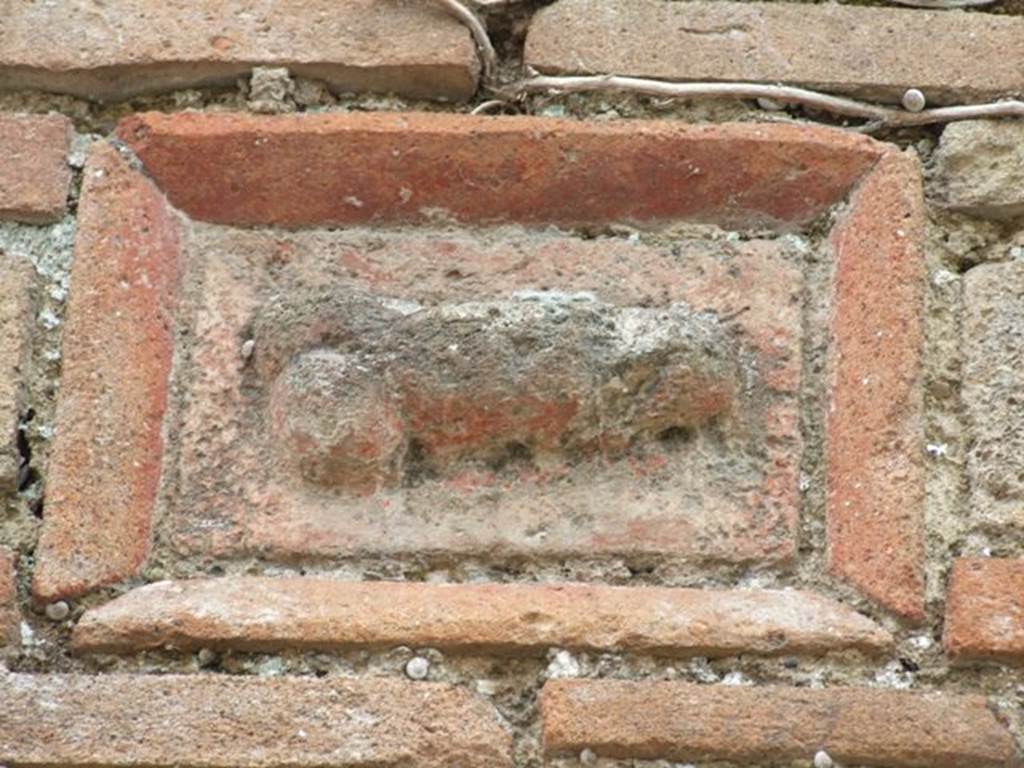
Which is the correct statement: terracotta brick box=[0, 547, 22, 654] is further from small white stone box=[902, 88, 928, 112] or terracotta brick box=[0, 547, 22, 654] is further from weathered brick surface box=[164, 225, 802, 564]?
small white stone box=[902, 88, 928, 112]

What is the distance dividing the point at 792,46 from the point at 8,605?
1128mm

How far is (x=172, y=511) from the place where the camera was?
2732 mm

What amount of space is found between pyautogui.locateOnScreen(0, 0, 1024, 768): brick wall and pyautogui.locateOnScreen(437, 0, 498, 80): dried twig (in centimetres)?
1

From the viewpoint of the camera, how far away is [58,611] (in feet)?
8.61

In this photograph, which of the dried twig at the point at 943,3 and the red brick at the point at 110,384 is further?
the dried twig at the point at 943,3

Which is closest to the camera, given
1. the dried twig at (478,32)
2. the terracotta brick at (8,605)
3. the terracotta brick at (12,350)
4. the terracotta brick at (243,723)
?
the terracotta brick at (243,723)

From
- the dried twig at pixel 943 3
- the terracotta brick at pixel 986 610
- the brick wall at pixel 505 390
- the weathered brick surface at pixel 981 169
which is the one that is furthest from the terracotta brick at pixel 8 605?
the dried twig at pixel 943 3

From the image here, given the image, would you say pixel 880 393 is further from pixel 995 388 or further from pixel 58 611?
pixel 58 611

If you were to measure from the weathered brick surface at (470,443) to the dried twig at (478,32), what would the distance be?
Result: 0.30 meters

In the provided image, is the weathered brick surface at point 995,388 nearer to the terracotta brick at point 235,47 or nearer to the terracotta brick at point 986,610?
the terracotta brick at point 986,610

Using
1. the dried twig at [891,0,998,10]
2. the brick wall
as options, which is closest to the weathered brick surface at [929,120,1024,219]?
the brick wall

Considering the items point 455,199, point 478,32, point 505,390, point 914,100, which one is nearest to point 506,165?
point 455,199

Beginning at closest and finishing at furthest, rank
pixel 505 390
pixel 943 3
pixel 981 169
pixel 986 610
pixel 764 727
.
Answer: pixel 764 727 < pixel 986 610 < pixel 505 390 < pixel 981 169 < pixel 943 3

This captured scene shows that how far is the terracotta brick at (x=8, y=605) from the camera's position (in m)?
2.59
